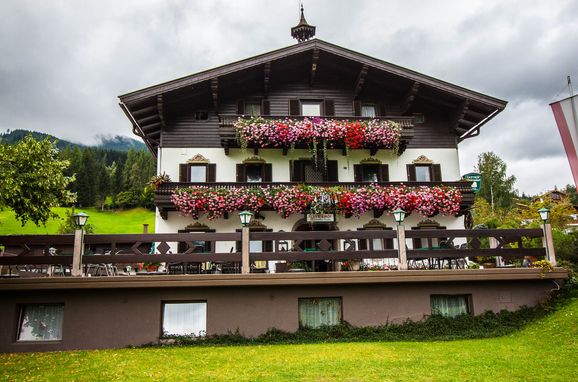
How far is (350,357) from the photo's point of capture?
928 cm

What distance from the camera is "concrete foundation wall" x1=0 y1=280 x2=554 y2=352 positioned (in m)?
11.2

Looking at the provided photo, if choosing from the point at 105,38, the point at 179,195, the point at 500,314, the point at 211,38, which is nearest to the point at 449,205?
the point at 500,314

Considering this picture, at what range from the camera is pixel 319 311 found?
12031 millimetres

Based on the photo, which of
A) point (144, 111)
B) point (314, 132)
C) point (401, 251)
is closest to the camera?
point (401, 251)

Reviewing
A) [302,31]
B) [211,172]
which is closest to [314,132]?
[211,172]

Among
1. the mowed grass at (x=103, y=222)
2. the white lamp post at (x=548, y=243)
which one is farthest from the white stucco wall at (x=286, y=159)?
the mowed grass at (x=103, y=222)

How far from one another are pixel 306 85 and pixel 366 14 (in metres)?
5.96

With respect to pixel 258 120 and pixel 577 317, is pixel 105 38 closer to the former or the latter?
pixel 258 120

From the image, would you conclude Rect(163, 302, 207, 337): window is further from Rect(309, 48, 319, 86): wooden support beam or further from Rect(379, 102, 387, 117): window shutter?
Rect(379, 102, 387, 117): window shutter

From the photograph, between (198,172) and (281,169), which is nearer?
(198,172)

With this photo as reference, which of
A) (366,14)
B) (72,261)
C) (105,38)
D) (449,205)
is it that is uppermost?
(105,38)

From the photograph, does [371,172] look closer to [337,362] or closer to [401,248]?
[401,248]

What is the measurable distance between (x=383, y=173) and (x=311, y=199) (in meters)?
4.19

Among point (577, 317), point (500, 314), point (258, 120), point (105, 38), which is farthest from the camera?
point (105, 38)
